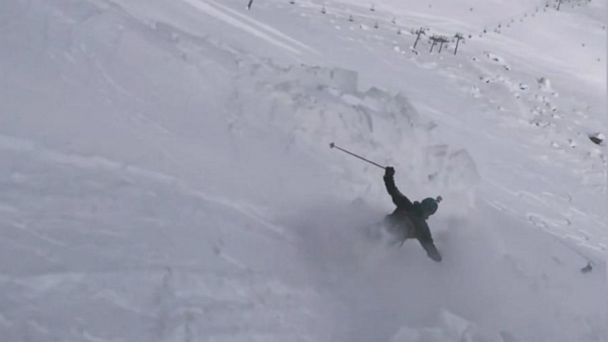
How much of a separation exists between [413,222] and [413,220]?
0.02 m

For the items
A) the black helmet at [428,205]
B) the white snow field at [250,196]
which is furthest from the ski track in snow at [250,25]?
the black helmet at [428,205]

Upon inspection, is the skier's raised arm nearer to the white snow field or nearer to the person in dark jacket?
the person in dark jacket

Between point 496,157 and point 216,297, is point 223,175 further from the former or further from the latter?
point 496,157

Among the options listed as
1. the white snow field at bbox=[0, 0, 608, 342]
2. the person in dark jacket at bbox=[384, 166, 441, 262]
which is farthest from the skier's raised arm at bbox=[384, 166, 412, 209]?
the white snow field at bbox=[0, 0, 608, 342]

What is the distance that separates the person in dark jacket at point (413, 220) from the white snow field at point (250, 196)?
276mm

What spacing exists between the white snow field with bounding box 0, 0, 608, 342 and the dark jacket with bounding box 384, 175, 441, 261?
0.31 metres

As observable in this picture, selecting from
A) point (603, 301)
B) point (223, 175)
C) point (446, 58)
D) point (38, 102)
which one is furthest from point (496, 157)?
point (38, 102)

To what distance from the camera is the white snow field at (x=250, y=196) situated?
4102mm

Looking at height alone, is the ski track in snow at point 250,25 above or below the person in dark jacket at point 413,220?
above

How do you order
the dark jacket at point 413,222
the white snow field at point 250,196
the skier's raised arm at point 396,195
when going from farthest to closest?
the skier's raised arm at point 396,195
the dark jacket at point 413,222
the white snow field at point 250,196

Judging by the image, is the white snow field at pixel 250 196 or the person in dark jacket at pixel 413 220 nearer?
the white snow field at pixel 250 196

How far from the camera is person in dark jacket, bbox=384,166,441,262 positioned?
5719 mm

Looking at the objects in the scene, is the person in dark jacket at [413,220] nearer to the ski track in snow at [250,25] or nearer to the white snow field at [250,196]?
the white snow field at [250,196]

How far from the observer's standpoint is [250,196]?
596 centimetres
